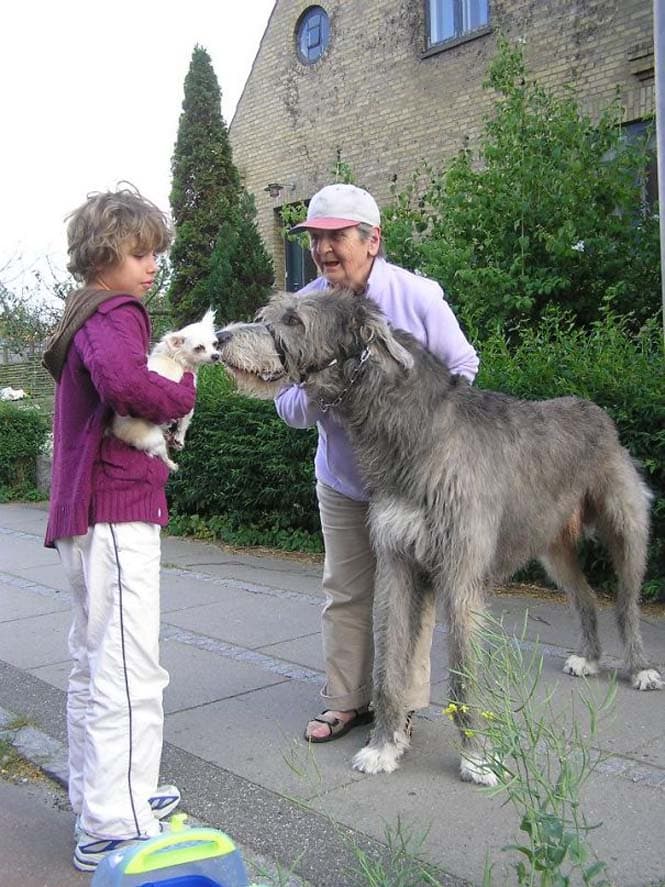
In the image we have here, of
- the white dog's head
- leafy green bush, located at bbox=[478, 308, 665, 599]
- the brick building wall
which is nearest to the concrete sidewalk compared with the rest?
leafy green bush, located at bbox=[478, 308, 665, 599]

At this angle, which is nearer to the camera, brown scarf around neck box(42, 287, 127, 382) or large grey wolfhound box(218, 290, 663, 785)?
brown scarf around neck box(42, 287, 127, 382)

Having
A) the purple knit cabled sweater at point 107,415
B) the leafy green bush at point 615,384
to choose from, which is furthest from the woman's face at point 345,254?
the leafy green bush at point 615,384

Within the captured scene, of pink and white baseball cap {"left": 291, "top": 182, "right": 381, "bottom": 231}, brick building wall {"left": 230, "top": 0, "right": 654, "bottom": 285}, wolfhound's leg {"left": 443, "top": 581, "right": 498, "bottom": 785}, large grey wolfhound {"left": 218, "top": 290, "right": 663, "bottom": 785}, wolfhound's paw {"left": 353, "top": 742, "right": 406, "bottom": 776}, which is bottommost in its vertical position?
wolfhound's paw {"left": 353, "top": 742, "right": 406, "bottom": 776}

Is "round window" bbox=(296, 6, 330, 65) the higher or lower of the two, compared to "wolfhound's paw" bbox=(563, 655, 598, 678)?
higher

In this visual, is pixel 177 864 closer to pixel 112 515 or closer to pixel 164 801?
pixel 112 515

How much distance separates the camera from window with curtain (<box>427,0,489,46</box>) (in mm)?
13828

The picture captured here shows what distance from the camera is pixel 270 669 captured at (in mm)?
5328

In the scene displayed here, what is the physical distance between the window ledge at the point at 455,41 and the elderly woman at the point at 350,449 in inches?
435

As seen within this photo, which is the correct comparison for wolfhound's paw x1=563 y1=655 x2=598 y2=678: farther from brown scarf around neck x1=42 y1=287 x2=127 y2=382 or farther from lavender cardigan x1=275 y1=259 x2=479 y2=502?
brown scarf around neck x1=42 y1=287 x2=127 y2=382

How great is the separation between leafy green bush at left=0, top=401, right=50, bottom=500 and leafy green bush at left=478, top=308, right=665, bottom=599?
921cm

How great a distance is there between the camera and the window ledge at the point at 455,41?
44.5ft

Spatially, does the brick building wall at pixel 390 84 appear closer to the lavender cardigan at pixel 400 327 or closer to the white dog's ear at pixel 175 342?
the lavender cardigan at pixel 400 327

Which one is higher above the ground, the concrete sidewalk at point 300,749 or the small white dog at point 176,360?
the small white dog at point 176,360

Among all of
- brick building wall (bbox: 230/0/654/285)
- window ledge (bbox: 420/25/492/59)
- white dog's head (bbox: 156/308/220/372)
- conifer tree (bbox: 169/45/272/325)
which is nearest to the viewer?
white dog's head (bbox: 156/308/220/372)
